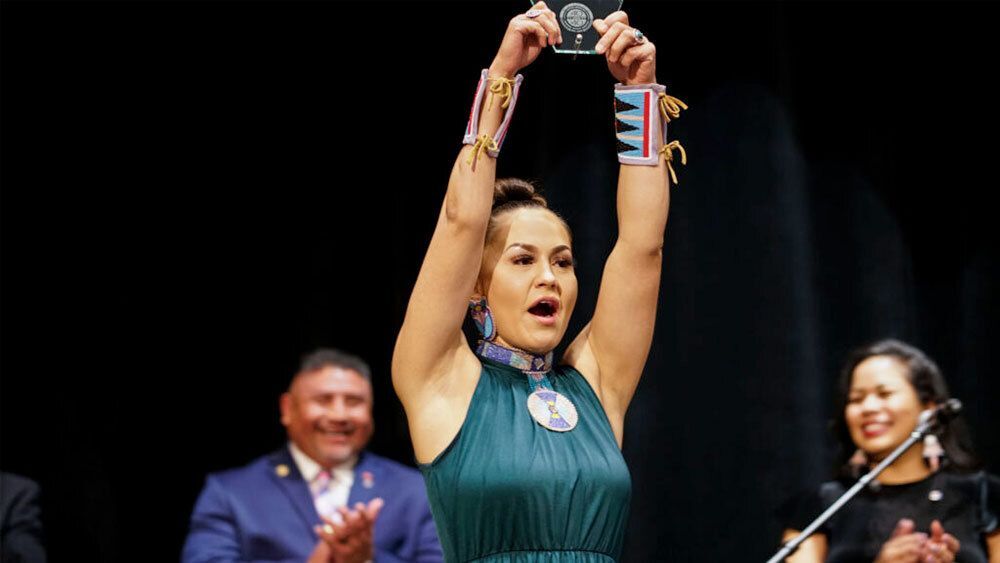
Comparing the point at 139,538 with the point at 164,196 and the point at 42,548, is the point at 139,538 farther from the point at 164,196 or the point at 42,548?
the point at 164,196

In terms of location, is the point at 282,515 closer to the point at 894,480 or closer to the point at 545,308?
the point at 894,480

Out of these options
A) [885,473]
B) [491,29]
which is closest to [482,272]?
[885,473]

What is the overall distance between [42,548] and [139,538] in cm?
46

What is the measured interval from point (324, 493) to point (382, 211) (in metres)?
0.78

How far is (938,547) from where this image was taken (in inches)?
117

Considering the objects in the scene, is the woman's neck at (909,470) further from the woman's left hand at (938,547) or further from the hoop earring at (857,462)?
the woman's left hand at (938,547)

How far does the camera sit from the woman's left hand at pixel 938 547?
2.97 m

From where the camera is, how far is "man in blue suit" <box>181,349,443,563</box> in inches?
141

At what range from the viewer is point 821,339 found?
3914 mm

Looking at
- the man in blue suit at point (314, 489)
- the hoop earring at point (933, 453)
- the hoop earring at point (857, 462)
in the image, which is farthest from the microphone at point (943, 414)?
the man in blue suit at point (314, 489)

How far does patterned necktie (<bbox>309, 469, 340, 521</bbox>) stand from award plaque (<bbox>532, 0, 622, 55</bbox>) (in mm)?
2029

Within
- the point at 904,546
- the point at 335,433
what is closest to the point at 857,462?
the point at 904,546

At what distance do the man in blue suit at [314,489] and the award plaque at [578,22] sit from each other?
174 centimetres

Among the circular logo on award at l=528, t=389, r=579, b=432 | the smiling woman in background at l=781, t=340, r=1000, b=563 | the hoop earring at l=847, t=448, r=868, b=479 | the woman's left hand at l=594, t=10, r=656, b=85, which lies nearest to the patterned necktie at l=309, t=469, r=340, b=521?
the smiling woman in background at l=781, t=340, r=1000, b=563
